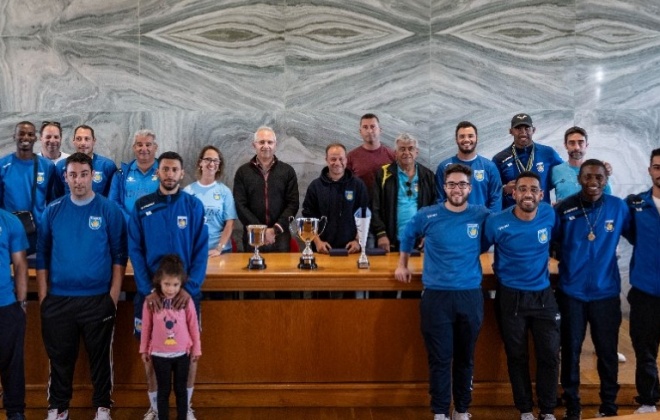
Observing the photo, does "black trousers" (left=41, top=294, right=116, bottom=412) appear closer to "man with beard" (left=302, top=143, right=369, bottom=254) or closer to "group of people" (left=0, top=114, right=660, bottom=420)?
"group of people" (left=0, top=114, right=660, bottom=420)

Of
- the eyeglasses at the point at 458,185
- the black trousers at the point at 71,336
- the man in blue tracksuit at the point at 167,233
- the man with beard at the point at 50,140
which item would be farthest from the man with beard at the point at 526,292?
the man with beard at the point at 50,140

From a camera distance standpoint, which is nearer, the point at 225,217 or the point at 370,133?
the point at 225,217

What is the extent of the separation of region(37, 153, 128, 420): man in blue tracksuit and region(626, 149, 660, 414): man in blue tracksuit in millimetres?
2716

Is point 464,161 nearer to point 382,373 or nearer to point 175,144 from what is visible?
point 382,373

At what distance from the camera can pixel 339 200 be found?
186 inches

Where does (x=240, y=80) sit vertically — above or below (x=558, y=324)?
above

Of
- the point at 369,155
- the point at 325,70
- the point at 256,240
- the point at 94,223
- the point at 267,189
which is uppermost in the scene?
the point at 325,70

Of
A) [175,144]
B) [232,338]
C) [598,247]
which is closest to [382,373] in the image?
[232,338]

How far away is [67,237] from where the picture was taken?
353 centimetres

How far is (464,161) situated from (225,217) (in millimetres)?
1653

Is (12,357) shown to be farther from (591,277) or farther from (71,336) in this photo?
(591,277)

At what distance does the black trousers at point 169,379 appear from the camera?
3.38 metres

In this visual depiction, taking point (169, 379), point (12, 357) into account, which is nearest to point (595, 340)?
point (169, 379)

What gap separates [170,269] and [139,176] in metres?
1.65
